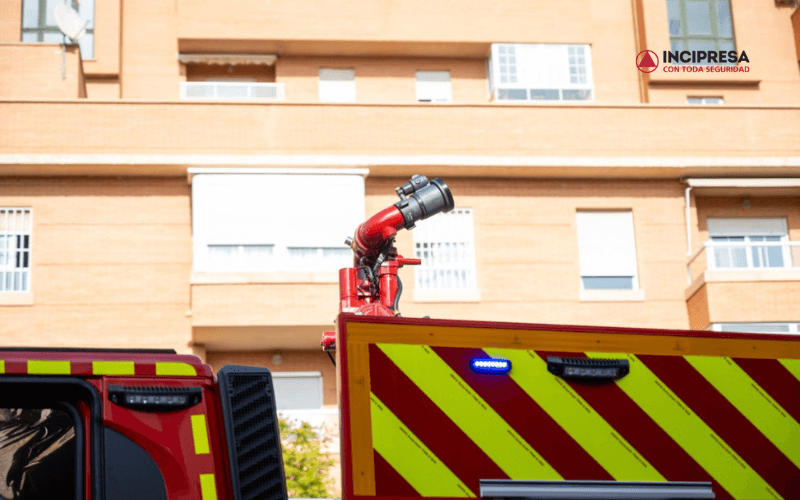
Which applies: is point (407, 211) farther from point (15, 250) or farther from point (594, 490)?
point (15, 250)

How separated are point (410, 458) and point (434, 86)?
22234 mm

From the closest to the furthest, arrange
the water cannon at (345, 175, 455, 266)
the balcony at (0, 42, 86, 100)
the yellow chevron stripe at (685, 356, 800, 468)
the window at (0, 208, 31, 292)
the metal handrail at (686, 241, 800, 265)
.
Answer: the yellow chevron stripe at (685, 356, 800, 468) < the water cannon at (345, 175, 455, 266) < the metal handrail at (686, 241, 800, 265) < the window at (0, 208, 31, 292) < the balcony at (0, 42, 86, 100)

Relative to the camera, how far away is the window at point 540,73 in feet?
81.0

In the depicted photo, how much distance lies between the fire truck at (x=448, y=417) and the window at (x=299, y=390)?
16.3 m

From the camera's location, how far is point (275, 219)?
2036cm

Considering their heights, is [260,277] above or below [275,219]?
below

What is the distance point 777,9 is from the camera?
87.9ft

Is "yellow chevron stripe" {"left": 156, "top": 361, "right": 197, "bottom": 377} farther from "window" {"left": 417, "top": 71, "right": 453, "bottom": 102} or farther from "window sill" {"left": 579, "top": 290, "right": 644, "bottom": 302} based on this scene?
"window" {"left": 417, "top": 71, "right": 453, "bottom": 102}

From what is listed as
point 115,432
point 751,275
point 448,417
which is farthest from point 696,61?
point 115,432

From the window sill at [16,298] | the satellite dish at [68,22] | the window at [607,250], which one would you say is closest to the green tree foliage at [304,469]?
the window sill at [16,298]

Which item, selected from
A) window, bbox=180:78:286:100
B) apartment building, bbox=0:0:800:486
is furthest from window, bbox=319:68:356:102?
apartment building, bbox=0:0:800:486

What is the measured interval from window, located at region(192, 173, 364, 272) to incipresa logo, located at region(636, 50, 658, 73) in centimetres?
890

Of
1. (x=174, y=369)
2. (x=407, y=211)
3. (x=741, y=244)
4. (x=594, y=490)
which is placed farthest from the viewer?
(x=741, y=244)

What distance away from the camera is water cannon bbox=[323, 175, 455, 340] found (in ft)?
29.7
